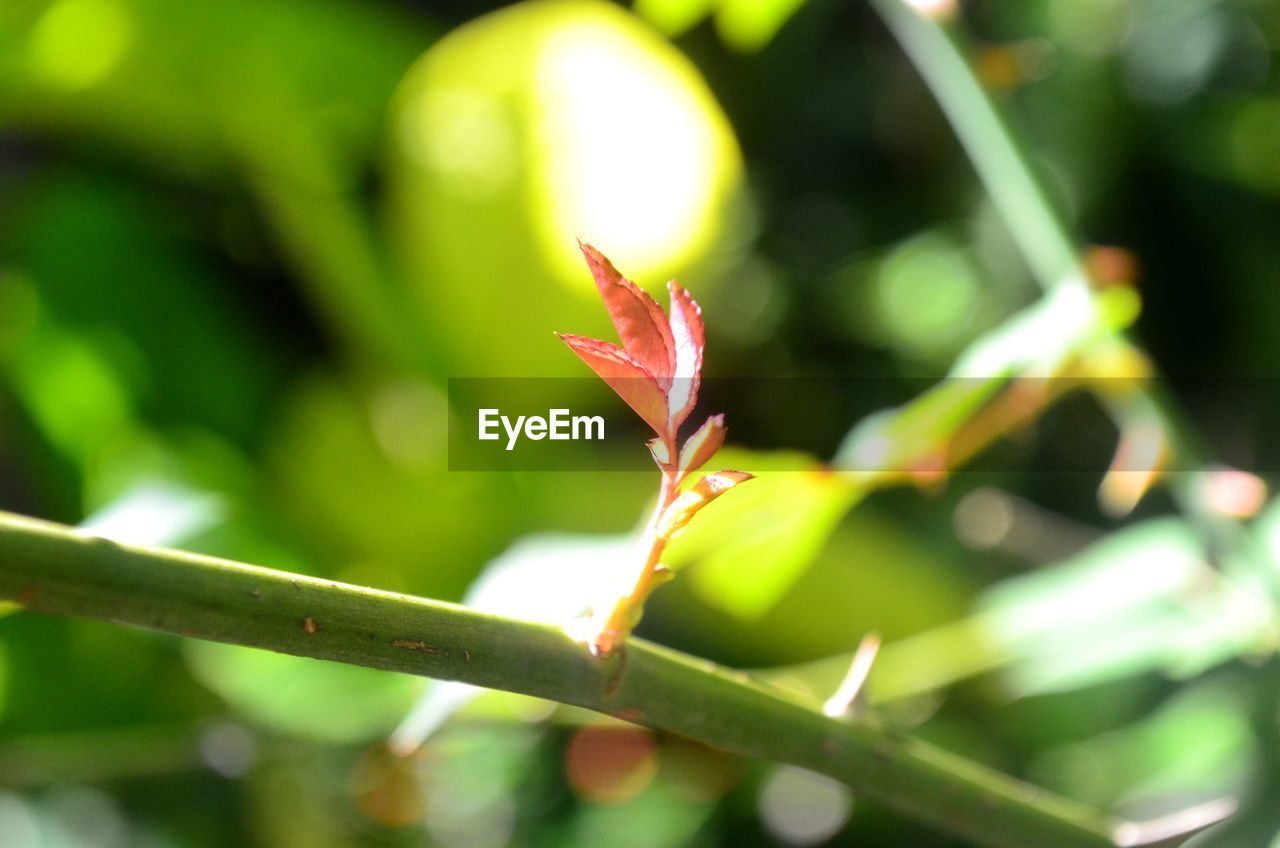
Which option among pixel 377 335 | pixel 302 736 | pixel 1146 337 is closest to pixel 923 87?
pixel 1146 337

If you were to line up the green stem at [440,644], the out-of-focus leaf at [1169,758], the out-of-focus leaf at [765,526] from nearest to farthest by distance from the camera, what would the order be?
1. the green stem at [440,644]
2. the out-of-focus leaf at [765,526]
3. the out-of-focus leaf at [1169,758]

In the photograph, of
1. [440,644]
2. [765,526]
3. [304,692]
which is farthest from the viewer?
[304,692]

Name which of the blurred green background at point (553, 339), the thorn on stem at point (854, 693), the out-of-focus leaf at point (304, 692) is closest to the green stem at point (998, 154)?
the blurred green background at point (553, 339)

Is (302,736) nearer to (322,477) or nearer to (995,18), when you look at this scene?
(322,477)

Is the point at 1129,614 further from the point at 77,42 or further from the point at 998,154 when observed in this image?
the point at 77,42

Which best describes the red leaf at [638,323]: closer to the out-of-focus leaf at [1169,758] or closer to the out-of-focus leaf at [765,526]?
the out-of-focus leaf at [765,526]

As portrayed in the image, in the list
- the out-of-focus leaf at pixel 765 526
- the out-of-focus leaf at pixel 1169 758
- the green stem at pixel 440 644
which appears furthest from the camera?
the out-of-focus leaf at pixel 1169 758

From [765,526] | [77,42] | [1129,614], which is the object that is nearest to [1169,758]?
[1129,614]
